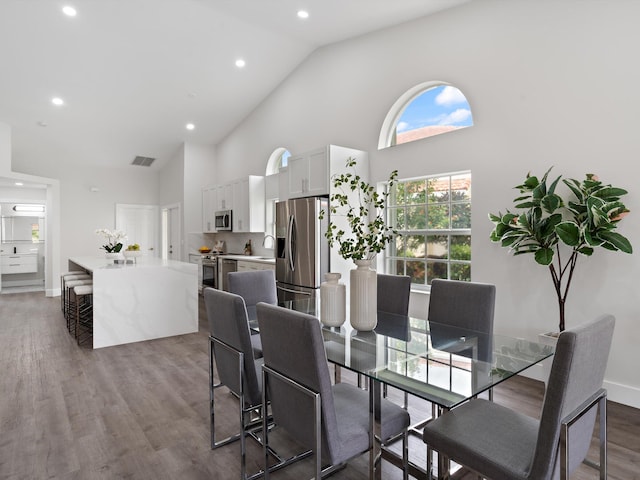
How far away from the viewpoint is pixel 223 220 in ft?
24.1

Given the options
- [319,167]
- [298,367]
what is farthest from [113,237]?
[298,367]

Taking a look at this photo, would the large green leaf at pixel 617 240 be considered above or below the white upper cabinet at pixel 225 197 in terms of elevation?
below

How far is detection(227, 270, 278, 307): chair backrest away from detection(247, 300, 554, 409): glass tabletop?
2.38 ft

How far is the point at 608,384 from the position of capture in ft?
9.74

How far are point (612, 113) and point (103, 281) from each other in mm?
5064

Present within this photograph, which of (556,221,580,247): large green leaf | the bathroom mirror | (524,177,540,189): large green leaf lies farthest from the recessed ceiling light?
the bathroom mirror

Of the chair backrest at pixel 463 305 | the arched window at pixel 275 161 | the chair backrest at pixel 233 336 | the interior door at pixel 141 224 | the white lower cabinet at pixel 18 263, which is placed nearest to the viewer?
the chair backrest at pixel 233 336

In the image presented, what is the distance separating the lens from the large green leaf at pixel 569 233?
8.73ft

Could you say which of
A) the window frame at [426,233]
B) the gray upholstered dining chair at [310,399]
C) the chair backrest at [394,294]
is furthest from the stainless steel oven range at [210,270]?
the gray upholstered dining chair at [310,399]

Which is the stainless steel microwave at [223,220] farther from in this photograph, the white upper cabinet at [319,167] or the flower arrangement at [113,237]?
the white upper cabinet at [319,167]

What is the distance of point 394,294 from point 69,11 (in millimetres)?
4846

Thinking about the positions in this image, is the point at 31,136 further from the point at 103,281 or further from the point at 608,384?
the point at 608,384

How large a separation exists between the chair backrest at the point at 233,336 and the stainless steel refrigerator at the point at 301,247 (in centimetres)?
229

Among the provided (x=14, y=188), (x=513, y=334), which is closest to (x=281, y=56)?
(x=513, y=334)
